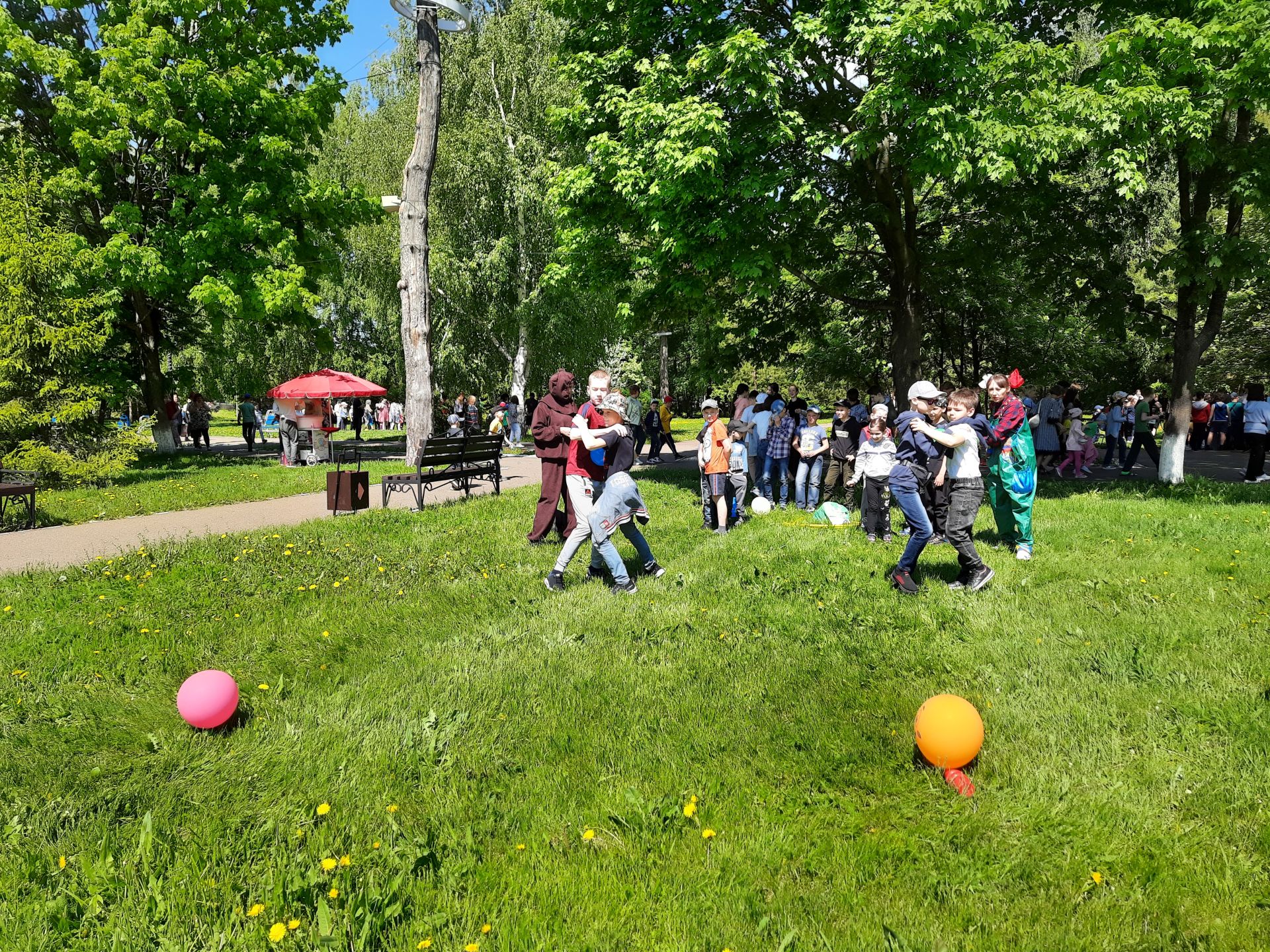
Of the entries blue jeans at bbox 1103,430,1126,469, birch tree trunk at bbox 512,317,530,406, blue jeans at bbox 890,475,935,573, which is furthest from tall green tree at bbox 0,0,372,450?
blue jeans at bbox 1103,430,1126,469

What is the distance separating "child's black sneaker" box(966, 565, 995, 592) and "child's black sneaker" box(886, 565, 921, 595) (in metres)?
0.47

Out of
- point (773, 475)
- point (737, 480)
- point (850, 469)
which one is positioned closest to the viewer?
point (737, 480)

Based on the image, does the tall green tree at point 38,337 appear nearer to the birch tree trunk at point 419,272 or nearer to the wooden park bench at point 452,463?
the birch tree trunk at point 419,272

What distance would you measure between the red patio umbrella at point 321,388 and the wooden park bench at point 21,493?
379 inches

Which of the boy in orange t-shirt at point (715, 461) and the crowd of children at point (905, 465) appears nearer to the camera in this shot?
the crowd of children at point (905, 465)

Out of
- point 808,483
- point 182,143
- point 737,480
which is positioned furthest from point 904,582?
point 182,143

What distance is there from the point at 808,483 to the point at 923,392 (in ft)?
17.4

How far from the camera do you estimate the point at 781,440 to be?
1273 centimetres

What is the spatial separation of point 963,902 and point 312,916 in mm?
2418

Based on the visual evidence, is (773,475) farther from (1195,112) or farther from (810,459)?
(1195,112)

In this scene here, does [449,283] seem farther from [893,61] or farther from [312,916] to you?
[312,916]

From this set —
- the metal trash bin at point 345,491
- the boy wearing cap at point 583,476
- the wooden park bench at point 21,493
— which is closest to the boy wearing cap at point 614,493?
the boy wearing cap at point 583,476

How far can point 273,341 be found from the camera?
3288 cm

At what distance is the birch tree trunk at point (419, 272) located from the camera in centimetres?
1628
